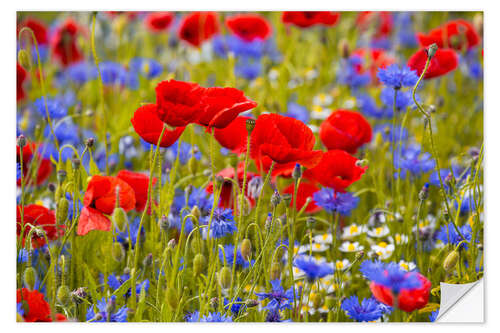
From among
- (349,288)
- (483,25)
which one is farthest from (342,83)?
(349,288)

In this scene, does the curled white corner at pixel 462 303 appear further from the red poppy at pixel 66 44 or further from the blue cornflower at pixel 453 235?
the red poppy at pixel 66 44

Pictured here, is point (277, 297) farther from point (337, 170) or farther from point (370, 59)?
point (370, 59)

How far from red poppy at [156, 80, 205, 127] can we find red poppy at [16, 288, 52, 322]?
1.37 feet

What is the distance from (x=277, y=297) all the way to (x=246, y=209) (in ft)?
0.56

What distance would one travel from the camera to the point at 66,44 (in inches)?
84.4

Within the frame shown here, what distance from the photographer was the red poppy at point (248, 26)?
187 cm

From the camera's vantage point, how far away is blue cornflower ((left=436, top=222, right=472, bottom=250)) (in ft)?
4.23

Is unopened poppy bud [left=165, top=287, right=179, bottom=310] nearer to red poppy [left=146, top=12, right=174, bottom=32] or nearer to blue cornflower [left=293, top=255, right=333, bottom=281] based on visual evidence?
blue cornflower [left=293, top=255, right=333, bottom=281]

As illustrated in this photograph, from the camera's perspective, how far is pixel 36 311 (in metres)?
1.18

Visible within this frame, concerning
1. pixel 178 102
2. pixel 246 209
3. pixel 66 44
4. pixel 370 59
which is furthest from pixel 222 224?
pixel 66 44

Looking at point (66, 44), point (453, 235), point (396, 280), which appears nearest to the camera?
point (396, 280)

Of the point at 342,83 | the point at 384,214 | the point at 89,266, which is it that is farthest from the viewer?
the point at 342,83

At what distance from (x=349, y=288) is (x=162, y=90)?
22.8 inches
